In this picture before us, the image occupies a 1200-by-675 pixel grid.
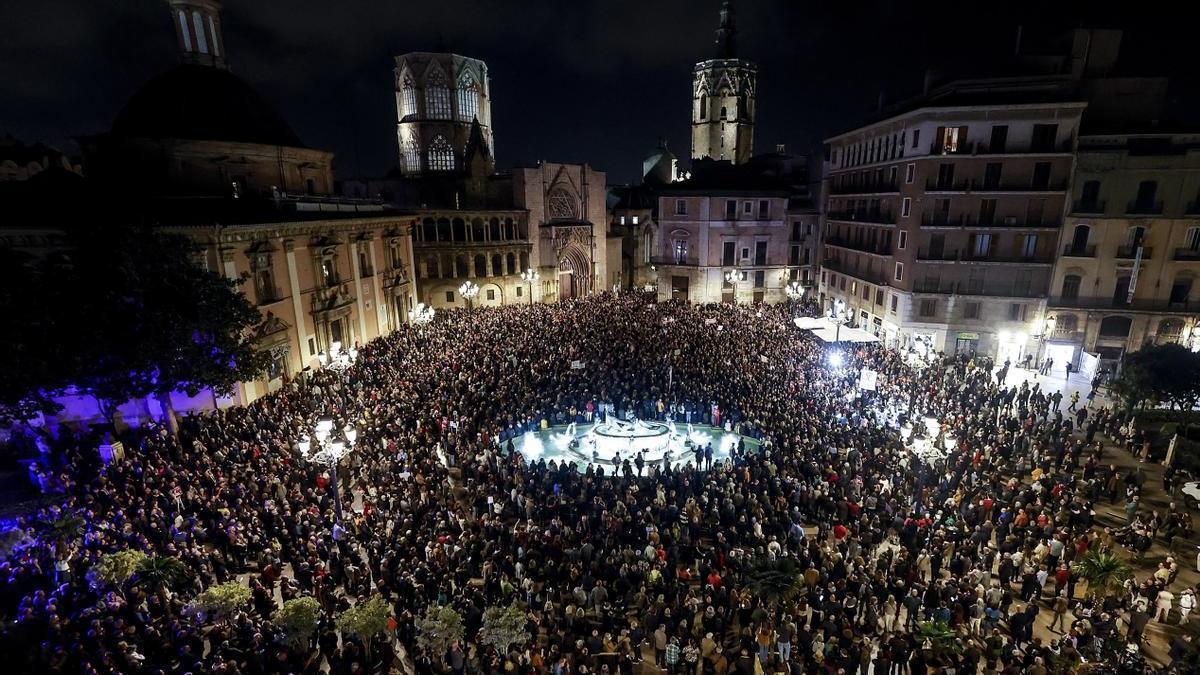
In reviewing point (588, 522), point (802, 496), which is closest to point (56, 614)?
point (588, 522)

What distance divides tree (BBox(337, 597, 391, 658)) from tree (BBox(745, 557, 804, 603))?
6.69 m

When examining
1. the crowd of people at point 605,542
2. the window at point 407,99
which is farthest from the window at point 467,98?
the crowd of people at point 605,542

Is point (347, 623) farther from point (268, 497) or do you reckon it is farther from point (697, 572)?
point (697, 572)

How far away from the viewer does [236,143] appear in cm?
2841

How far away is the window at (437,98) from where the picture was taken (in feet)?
170

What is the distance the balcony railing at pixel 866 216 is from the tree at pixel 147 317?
109 feet

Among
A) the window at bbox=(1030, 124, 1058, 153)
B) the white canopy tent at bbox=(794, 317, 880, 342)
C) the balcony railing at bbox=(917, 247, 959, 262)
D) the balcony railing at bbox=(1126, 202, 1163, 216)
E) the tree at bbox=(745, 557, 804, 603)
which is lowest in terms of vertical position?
the tree at bbox=(745, 557, 804, 603)

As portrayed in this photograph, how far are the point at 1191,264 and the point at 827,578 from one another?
28586 millimetres

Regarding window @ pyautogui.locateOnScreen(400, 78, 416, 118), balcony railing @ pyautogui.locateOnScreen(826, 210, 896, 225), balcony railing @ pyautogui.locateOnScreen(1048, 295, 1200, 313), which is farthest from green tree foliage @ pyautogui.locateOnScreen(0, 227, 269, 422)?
window @ pyautogui.locateOnScreen(400, 78, 416, 118)

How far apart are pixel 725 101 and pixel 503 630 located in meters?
61.8

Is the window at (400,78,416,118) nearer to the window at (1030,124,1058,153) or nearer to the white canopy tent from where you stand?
the white canopy tent

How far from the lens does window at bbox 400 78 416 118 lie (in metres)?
52.2

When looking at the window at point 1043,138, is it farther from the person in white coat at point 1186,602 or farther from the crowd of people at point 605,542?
the person in white coat at point 1186,602

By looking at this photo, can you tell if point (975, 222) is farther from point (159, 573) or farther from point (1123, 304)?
point (159, 573)
